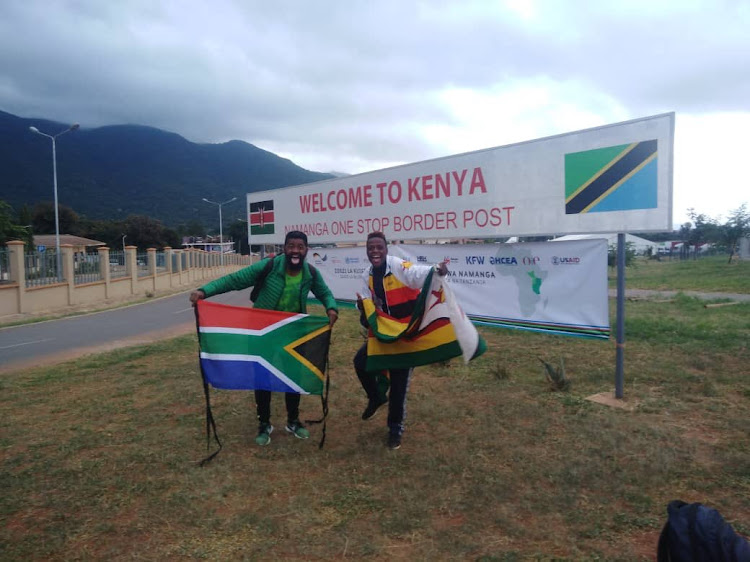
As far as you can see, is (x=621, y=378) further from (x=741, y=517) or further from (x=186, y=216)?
(x=186, y=216)

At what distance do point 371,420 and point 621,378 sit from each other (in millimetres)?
2641

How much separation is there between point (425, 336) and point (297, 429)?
4.79ft

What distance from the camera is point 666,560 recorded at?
2.44 metres

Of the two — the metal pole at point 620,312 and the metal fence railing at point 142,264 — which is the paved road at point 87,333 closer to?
the metal pole at point 620,312

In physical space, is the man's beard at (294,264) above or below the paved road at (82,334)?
above

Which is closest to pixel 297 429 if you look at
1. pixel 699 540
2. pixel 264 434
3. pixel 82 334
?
pixel 264 434

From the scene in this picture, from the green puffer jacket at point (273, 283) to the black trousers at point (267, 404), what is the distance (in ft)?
2.48

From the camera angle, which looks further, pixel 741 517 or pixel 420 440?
pixel 420 440

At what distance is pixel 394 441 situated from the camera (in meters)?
4.62

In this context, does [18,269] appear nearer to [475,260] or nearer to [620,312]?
[475,260]

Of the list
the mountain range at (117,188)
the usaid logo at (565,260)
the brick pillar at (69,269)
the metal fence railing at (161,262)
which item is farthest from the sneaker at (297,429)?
the mountain range at (117,188)

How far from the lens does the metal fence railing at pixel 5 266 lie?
61.9 ft

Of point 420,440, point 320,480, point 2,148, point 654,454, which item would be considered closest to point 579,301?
point 654,454

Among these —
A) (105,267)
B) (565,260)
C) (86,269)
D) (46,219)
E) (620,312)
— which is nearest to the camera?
(620,312)
